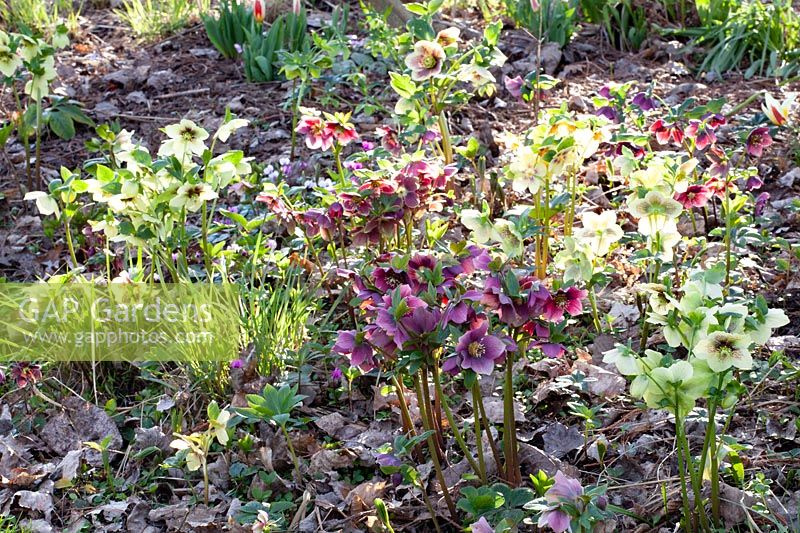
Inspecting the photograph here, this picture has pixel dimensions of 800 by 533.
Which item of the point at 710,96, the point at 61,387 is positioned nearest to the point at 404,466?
the point at 61,387

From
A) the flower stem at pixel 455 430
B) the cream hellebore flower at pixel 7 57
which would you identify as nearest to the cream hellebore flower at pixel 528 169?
the flower stem at pixel 455 430

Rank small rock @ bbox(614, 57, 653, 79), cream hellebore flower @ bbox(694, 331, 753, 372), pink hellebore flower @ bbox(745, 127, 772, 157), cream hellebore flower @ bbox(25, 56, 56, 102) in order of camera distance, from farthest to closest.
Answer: small rock @ bbox(614, 57, 653, 79) < cream hellebore flower @ bbox(25, 56, 56, 102) < pink hellebore flower @ bbox(745, 127, 772, 157) < cream hellebore flower @ bbox(694, 331, 753, 372)

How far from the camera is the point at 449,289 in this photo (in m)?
1.80

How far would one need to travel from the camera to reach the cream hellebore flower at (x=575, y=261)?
191 centimetres

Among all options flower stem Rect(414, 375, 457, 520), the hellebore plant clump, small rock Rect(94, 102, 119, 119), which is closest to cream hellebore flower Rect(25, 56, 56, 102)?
the hellebore plant clump

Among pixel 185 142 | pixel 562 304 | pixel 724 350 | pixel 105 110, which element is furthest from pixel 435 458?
pixel 105 110

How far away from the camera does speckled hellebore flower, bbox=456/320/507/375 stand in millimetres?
1592

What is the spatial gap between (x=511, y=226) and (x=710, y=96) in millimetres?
2196

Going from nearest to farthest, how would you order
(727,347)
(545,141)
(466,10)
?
(727,347) → (545,141) → (466,10)

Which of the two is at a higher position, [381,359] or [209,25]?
[209,25]

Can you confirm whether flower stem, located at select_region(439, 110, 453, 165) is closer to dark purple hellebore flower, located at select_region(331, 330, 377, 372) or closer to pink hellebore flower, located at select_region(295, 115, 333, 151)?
pink hellebore flower, located at select_region(295, 115, 333, 151)

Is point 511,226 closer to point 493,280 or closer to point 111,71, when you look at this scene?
point 493,280

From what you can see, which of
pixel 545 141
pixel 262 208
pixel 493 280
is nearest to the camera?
pixel 493 280

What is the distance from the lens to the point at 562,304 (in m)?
1.70
